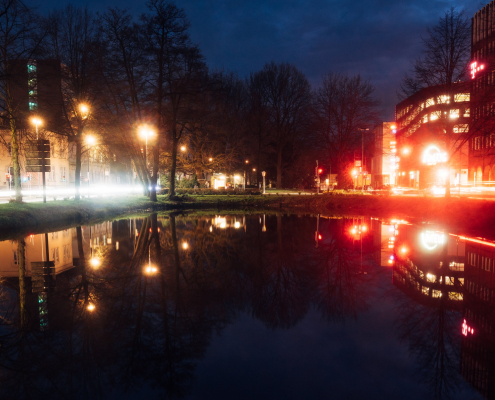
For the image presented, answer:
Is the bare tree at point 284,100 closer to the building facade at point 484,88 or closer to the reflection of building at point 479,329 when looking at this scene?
the building facade at point 484,88

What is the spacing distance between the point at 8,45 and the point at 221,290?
2019cm

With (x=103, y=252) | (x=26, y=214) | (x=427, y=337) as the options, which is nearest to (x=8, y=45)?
(x=26, y=214)

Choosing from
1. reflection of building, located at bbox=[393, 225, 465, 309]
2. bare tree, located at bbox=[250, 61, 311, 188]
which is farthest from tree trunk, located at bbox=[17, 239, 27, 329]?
bare tree, located at bbox=[250, 61, 311, 188]

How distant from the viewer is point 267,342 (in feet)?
18.0

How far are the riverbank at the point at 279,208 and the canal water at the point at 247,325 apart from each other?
297 inches

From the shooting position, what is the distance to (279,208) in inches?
1415

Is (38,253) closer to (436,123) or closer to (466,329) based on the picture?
(466,329)

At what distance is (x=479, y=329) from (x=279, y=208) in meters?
30.2

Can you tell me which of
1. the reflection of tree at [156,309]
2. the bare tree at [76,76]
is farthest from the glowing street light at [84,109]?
the reflection of tree at [156,309]

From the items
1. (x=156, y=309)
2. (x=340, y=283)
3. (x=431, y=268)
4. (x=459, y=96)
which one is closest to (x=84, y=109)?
(x=156, y=309)

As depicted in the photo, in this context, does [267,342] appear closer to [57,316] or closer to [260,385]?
[260,385]

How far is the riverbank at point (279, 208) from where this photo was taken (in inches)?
741

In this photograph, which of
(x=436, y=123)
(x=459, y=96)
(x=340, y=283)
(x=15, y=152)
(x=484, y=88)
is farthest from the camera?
(x=436, y=123)

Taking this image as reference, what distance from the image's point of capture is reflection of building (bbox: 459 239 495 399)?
446 centimetres
